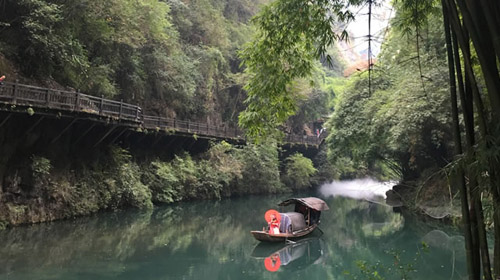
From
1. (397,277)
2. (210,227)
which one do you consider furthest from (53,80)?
(397,277)

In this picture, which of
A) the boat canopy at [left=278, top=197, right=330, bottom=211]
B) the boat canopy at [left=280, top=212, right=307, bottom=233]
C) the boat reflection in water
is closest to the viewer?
the boat reflection in water

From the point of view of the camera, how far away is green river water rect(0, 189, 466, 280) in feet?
22.8

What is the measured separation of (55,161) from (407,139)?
11.6 m

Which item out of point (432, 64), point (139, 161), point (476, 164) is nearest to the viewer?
point (476, 164)

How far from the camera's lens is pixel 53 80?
12227 mm

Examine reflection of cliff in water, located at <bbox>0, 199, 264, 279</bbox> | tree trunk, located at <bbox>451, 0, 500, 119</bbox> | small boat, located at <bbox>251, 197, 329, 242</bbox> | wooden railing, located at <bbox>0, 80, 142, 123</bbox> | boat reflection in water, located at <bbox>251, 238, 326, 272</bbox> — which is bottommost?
boat reflection in water, located at <bbox>251, 238, 326, 272</bbox>

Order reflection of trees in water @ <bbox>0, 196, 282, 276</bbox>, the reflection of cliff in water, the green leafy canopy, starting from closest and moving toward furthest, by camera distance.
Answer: the green leafy canopy
the reflection of cliff in water
reflection of trees in water @ <bbox>0, 196, 282, 276</bbox>

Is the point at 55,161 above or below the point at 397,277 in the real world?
above

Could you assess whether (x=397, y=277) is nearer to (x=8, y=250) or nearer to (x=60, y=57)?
(x=8, y=250)

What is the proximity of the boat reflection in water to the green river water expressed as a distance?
0.03 m

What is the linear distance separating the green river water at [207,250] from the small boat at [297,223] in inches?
10.6

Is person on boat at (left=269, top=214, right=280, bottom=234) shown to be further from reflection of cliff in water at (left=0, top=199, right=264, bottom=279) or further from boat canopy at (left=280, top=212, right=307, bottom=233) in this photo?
reflection of cliff in water at (left=0, top=199, right=264, bottom=279)

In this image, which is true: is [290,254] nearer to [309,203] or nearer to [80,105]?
[309,203]

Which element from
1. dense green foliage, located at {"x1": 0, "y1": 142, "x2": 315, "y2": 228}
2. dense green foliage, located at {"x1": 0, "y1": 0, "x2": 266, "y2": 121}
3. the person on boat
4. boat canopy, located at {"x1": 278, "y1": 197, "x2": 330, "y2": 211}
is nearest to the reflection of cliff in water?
dense green foliage, located at {"x1": 0, "y1": 142, "x2": 315, "y2": 228}
